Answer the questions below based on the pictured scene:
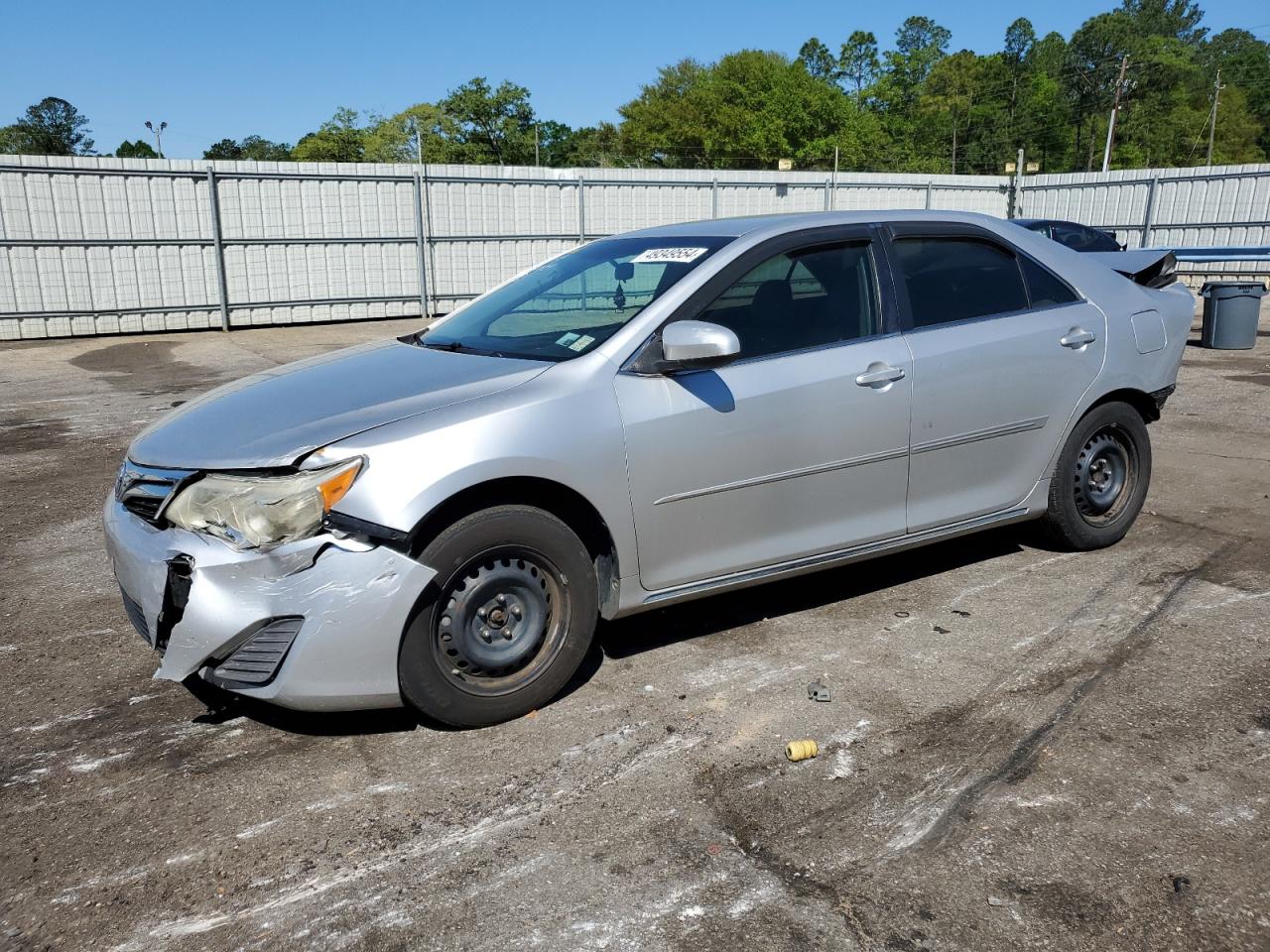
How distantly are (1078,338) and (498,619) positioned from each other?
312 cm

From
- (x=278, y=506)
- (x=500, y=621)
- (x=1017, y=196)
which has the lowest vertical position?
(x=500, y=621)

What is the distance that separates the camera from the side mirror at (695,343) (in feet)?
11.8

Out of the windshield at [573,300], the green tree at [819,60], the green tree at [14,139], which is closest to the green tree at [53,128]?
the green tree at [14,139]

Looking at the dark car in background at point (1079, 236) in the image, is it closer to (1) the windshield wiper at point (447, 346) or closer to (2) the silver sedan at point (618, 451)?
(2) the silver sedan at point (618, 451)

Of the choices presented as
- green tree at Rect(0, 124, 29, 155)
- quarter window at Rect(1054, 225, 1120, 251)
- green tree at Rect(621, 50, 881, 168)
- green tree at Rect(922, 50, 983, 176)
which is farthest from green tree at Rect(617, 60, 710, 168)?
quarter window at Rect(1054, 225, 1120, 251)

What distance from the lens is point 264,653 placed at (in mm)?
3131

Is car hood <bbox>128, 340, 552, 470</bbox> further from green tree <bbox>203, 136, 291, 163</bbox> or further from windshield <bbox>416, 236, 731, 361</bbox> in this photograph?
green tree <bbox>203, 136, 291, 163</bbox>

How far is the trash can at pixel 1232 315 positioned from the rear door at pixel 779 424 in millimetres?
11289

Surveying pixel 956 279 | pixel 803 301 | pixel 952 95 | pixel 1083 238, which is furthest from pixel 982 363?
pixel 952 95

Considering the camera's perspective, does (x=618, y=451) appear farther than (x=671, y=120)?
No

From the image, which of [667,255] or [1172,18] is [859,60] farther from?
[667,255]

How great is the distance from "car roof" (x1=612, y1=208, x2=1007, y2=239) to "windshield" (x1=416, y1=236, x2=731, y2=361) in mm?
95

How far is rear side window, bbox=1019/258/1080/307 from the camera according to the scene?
15.9ft

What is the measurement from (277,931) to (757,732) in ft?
5.34
